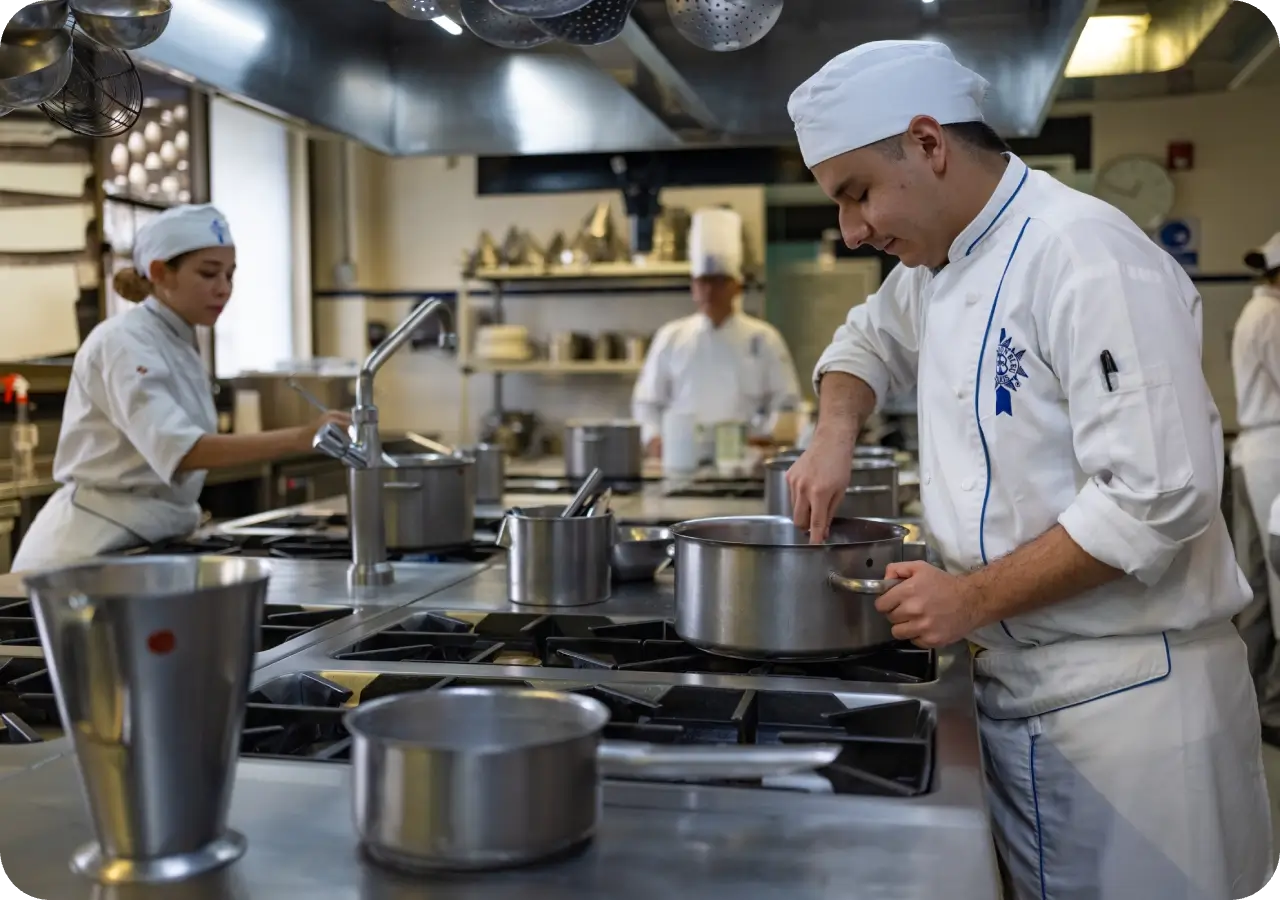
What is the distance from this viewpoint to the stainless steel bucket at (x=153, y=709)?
75cm

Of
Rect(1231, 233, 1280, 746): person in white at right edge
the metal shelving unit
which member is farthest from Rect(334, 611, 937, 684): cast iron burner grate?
the metal shelving unit

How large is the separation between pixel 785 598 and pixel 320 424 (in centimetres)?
115

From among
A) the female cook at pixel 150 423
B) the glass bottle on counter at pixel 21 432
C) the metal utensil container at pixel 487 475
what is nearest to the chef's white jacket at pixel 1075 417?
the female cook at pixel 150 423

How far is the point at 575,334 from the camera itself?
620 centimetres

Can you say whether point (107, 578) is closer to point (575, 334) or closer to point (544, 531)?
point (544, 531)

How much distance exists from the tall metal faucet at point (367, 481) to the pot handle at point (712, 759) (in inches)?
44.1

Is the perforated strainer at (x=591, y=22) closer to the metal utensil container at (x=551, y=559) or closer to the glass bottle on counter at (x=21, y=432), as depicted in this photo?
the metal utensil container at (x=551, y=559)

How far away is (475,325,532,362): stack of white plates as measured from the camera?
20.2 ft

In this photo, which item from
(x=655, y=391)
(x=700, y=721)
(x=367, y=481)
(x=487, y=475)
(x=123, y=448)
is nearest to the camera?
(x=700, y=721)

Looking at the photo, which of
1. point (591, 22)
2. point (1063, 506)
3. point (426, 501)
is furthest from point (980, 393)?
point (426, 501)

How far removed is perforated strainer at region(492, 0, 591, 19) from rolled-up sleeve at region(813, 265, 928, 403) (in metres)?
0.59

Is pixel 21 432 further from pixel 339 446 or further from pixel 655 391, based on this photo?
pixel 655 391

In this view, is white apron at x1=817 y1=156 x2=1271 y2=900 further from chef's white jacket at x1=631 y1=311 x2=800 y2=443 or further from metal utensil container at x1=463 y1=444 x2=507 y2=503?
chef's white jacket at x1=631 y1=311 x2=800 y2=443

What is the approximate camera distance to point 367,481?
75.7 inches
